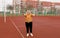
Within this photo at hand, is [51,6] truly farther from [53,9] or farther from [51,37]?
[51,37]

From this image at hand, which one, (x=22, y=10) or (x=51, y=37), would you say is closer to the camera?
(x=51, y=37)

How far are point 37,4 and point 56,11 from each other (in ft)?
11.9

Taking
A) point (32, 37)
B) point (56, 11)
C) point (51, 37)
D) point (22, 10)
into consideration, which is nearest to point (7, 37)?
point (32, 37)

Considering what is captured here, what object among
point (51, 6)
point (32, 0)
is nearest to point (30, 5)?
point (32, 0)

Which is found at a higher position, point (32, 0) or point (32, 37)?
point (32, 0)

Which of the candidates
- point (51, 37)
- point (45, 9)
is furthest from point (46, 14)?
point (51, 37)

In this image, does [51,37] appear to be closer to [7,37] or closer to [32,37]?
[32,37]

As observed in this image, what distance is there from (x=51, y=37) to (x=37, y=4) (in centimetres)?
2542

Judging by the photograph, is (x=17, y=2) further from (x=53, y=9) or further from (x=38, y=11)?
(x=53, y=9)

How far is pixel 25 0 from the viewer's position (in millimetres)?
36125

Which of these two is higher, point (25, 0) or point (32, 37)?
point (25, 0)

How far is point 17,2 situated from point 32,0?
2.99 meters

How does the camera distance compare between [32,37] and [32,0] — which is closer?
[32,37]

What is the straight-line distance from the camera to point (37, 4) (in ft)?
121
